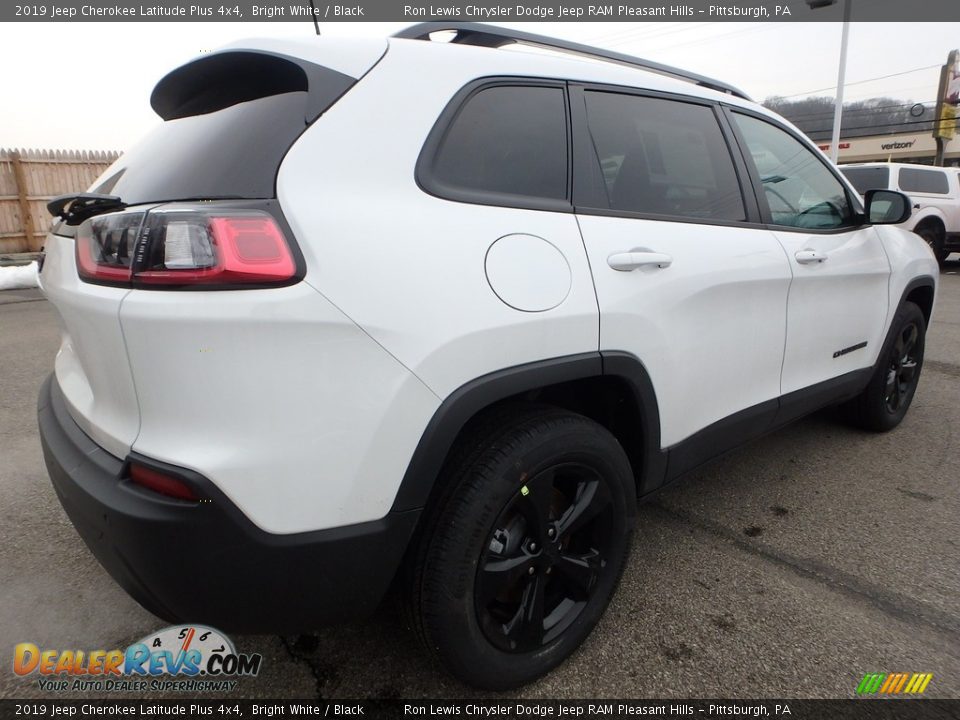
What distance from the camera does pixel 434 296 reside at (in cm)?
141

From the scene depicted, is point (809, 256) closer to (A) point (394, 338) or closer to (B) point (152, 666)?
(A) point (394, 338)

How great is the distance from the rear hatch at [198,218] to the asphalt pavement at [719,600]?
0.66 metres

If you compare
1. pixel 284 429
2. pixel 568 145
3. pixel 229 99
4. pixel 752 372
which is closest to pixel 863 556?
pixel 752 372

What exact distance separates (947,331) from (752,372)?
217 inches

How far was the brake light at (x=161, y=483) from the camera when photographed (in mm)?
1244

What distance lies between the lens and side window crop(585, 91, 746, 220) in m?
1.98

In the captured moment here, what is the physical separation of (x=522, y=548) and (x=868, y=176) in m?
11.3

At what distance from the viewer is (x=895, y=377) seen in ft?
11.8

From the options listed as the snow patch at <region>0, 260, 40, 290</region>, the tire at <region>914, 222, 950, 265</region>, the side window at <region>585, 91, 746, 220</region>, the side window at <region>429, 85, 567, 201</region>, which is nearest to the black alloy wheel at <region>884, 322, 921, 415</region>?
the side window at <region>585, 91, 746, 220</region>

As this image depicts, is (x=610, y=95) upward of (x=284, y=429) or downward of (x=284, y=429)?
upward

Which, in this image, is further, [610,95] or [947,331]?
[947,331]

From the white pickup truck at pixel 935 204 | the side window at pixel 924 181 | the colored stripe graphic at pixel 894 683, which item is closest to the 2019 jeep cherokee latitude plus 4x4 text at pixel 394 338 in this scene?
the colored stripe graphic at pixel 894 683

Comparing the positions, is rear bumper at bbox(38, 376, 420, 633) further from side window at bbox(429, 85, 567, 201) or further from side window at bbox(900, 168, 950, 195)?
side window at bbox(900, 168, 950, 195)

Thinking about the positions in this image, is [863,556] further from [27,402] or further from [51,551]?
[27,402]
